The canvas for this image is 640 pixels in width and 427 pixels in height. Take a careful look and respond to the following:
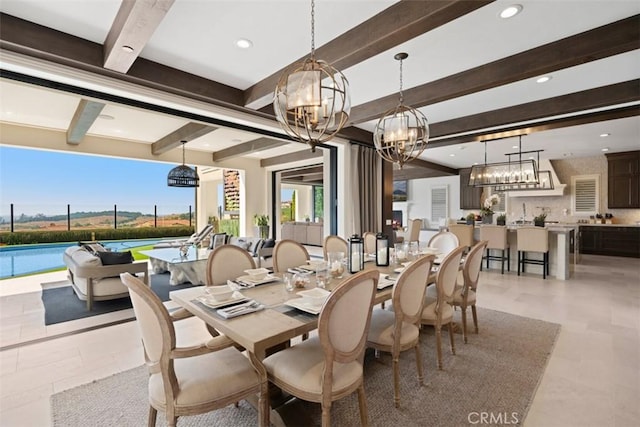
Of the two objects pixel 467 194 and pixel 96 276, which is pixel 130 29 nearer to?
pixel 96 276

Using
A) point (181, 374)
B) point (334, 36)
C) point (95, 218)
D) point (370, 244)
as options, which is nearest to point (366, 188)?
point (370, 244)

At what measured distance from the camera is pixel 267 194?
30.1ft

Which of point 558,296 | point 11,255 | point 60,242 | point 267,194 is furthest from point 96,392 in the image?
point 60,242

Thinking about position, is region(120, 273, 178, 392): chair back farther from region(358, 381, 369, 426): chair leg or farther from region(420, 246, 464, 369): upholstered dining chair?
region(420, 246, 464, 369): upholstered dining chair

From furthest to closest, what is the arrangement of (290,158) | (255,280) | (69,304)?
(290,158), (69,304), (255,280)

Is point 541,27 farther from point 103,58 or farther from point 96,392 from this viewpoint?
point 96,392

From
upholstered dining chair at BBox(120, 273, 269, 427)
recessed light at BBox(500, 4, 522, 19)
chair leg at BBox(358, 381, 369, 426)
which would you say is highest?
recessed light at BBox(500, 4, 522, 19)

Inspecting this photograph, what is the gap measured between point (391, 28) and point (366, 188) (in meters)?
3.67

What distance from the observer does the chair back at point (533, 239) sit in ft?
17.9

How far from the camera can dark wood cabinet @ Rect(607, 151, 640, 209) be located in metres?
7.49

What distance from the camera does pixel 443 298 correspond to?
2.44m

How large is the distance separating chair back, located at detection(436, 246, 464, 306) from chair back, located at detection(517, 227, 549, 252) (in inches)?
161

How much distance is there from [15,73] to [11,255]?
923cm

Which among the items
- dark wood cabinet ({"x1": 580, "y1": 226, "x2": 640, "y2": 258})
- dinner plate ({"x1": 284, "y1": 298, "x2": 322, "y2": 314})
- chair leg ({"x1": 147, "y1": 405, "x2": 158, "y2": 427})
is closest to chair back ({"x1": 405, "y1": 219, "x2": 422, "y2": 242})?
dark wood cabinet ({"x1": 580, "y1": 226, "x2": 640, "y2": 258})
